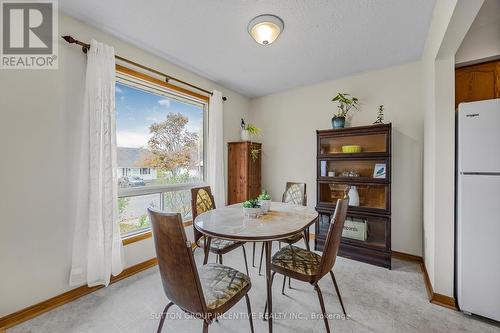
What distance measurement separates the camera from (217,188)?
3396 mm

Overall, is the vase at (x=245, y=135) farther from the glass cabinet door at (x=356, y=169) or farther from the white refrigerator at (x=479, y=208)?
the white refrigerator at (x=479, y=208)

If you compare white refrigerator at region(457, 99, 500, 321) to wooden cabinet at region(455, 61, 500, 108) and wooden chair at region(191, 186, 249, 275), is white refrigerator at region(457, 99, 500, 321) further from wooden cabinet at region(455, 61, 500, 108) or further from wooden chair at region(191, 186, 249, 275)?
wooden chair at region(191, 186, 249, 275)

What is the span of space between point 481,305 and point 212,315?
2157mm

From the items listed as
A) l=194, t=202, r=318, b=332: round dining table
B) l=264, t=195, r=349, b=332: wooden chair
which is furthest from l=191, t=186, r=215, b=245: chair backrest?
l=264, t=195, r=349, b=332: wooden chair

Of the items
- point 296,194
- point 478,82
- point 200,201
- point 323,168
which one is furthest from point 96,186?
point 478,82

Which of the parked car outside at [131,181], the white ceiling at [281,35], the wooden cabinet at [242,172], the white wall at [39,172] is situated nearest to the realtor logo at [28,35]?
the white wall at [39,172]

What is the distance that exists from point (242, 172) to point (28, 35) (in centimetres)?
288

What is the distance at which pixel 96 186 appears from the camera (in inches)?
80.2

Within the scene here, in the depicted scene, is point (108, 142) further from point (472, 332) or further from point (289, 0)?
point (472, 332)

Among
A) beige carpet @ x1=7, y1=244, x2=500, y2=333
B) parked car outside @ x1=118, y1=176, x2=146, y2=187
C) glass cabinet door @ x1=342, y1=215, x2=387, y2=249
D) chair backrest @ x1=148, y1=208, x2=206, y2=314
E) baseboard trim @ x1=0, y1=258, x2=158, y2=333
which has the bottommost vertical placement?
beige carpet @ x1=7, y1=244, x2=500, y2=333

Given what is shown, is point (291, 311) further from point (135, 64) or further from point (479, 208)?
point (135, 64)

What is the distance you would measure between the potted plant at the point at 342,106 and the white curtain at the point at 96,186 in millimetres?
2854

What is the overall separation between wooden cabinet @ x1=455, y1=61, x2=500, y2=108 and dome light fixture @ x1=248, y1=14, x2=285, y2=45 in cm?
191

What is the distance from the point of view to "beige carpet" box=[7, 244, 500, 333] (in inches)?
64.3
